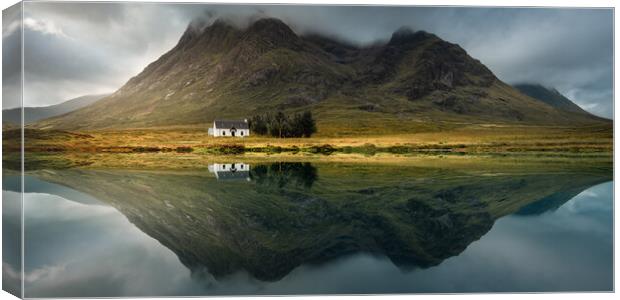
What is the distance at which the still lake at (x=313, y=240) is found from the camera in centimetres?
962

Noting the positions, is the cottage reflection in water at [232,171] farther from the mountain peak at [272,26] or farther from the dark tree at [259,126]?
the dark tree at [259,126]

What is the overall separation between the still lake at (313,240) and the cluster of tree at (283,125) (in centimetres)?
3462

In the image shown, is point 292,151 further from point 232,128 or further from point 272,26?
point 232,128

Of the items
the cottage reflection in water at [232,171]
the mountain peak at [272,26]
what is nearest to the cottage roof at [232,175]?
the cottage reflection in water at [232,171]

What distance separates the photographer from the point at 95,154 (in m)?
42.8

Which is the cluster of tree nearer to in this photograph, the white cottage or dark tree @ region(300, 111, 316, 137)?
dark tree @ region(300, 111, 316, 137)

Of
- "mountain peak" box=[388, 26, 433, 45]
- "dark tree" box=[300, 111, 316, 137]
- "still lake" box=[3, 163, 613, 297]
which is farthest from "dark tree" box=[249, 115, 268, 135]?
"still lake" box=[3, 163, 613, 297]

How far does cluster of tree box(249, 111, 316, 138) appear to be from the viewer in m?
54.9

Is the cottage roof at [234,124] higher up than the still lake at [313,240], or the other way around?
the cottage roof at [234,124]

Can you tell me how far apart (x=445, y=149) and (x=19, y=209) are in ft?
128

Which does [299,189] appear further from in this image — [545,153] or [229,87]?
[229,87]

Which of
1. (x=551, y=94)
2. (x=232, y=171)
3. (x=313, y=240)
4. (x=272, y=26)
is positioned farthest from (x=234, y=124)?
(x=313, y=240)

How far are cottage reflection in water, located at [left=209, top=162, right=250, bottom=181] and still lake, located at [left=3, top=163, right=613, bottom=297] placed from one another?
4.30m

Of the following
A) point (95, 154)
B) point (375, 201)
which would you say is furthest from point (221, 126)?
point (375, 201)
